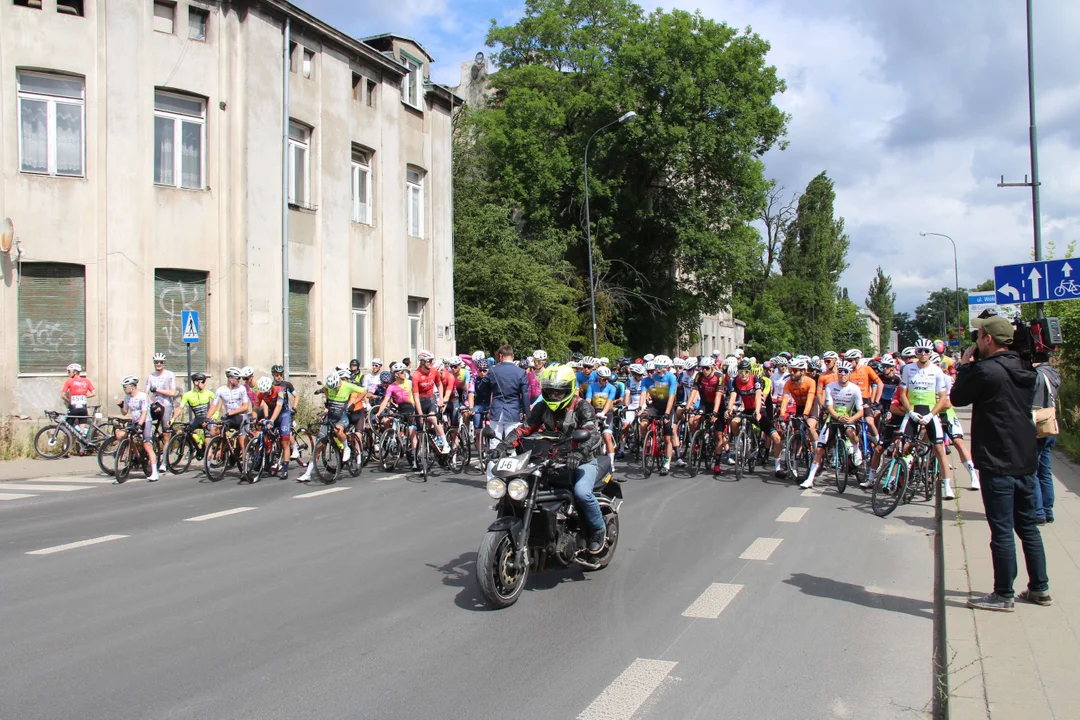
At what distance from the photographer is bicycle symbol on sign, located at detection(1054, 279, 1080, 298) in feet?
42.9

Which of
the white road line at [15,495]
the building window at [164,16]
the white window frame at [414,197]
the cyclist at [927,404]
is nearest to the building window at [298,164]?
the building window at [164,16]

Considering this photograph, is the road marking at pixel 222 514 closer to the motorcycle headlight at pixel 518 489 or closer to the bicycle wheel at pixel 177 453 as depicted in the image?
the bicycle wheel at pixel 177 453

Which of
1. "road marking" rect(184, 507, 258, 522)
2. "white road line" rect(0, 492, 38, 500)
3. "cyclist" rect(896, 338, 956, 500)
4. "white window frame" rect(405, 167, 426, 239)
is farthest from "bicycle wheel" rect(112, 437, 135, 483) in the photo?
"white window frame" rect(405, 167, 426, 239)

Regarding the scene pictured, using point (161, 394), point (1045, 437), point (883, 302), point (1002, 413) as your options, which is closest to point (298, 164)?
point (161, 394)

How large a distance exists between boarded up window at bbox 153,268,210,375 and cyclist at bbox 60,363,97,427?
7.36 feet

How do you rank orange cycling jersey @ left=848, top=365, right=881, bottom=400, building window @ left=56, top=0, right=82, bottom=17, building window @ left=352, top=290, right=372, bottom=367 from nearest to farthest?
1. orange cycling jersey @ left=848, top=365, right=881, bottom=400
2. building window @ left=56, top=0, right=82, bottom=17
3. building window @ left=352, top=290, right=372, bottom=367

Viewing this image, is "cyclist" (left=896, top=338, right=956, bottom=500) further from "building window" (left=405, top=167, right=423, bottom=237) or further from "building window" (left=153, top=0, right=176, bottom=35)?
"building window" (left=405, top=167, right=423, bottom=237)

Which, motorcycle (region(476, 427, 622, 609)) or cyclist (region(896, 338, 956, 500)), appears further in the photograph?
cyclist (region(896, 338, 956, 500))

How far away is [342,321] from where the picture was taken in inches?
939

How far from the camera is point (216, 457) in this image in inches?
551

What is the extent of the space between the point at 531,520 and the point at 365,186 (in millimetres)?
20415

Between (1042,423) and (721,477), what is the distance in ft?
19.6

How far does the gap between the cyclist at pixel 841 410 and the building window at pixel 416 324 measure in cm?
1630

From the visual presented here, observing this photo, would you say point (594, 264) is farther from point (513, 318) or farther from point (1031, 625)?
point (1031, 625)
